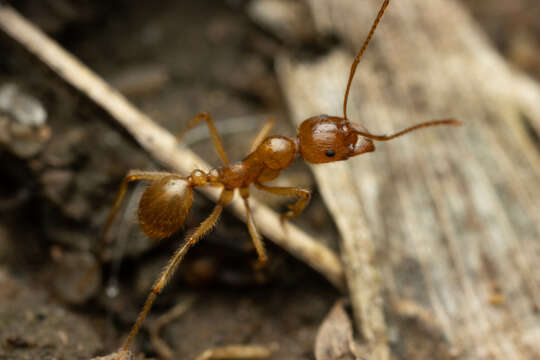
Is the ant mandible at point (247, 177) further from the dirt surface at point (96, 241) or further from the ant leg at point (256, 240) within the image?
the dirt surface at point (96, 241)

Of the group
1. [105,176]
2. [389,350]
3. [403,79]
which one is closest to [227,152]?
[105,176]

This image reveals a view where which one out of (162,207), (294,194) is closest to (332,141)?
(294,194)

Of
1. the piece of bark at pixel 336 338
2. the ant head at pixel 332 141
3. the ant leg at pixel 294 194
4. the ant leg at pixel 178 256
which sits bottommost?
the piece of bark at pixel 336 338

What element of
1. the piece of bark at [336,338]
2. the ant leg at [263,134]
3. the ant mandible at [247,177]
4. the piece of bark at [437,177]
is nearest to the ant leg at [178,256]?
the ant mandible at [247,177]

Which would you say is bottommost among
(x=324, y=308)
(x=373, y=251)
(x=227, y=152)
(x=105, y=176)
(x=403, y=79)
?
(x=324, y=308)

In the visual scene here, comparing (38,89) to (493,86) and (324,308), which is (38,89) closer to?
(324,308)

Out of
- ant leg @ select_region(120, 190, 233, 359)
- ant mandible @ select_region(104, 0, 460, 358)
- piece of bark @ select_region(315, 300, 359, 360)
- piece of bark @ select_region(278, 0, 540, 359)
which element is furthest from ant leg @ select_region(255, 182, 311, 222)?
piece of bark @ select_region(315, 300, 359, 360)

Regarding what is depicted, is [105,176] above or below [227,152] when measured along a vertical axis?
below
